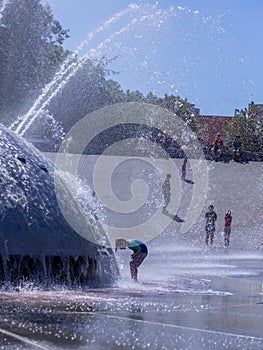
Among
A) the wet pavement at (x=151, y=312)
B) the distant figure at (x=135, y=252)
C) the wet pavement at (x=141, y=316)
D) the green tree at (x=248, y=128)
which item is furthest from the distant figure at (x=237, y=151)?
the distant figure at (x=135, y=252)

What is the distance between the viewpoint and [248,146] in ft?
148

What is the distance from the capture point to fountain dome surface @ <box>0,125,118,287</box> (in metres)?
9.00

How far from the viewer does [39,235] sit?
916cm

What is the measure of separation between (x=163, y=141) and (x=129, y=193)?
8.90m

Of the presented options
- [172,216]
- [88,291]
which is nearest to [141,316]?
[88,291]

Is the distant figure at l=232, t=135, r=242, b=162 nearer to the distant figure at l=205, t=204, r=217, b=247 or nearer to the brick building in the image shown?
the brick building

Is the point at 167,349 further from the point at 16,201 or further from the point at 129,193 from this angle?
the point at 129,193

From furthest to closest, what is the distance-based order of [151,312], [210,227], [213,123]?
[213,123], [210,227], [151,312]

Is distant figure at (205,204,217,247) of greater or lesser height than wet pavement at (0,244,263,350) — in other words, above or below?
above

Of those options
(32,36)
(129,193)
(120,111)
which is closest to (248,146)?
(120,111)

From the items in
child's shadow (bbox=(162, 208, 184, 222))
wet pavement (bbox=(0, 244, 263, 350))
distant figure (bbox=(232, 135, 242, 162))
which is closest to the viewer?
wet pavement (bbox=(0, 244, 263, 350))

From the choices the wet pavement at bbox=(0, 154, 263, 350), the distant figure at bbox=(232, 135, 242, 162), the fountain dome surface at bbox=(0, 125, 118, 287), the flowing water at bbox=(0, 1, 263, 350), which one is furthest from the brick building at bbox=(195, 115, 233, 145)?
the fountain dome surface at bbox=(0, 125, 118, 287)

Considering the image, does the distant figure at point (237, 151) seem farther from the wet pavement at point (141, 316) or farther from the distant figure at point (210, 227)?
the wet pavement at point (141, 316)

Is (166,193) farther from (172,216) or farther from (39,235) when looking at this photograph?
(39,235)
